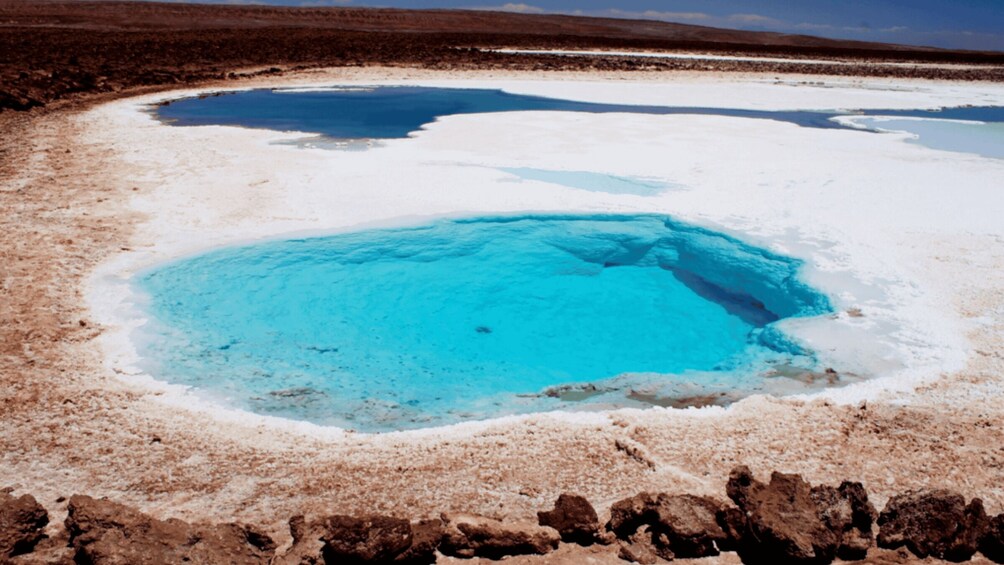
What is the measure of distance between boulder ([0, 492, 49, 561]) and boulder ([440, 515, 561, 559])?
1.37 meters

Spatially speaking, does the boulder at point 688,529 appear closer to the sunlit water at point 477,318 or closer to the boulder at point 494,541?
the boulder at point 494,541

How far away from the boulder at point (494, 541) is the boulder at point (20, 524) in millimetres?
1371

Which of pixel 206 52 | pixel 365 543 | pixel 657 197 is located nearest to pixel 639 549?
pixel 365 543

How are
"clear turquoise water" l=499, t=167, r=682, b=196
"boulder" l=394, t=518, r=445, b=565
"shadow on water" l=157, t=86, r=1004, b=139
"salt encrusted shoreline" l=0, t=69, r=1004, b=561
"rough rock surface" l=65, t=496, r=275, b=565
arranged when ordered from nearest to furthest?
1. "rough rock surface" l=65, t=496, r=275, b=565
2. "boulder" l=394, t=518, r=445, b=565
3. "salt encrusted shoreline" l=0, t=69, r=1004, b=561
4. "clear turquoise water" l=499, t=167, r=682, b=196
5. "shadow on water" l=157, t=86, r=1004, b=139

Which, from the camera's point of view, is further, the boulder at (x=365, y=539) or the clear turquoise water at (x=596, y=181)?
the clear turquoise water at (x=596, y=181)

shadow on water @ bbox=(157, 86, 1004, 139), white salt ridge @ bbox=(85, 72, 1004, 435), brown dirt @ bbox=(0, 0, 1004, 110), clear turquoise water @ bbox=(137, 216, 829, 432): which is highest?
brown dirt @ bbox=(0, 0, 1004, 110)

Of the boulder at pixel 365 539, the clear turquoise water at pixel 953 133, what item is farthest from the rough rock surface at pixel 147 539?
the clear turquoise water at pixel 953 133

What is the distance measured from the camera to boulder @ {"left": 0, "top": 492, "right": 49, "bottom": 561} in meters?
2.34

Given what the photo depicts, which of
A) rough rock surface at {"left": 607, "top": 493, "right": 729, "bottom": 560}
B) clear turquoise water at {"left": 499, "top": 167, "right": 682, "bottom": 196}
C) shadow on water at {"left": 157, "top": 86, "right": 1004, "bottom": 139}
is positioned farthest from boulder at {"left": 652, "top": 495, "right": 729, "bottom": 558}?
shadow on water at {"left": 157, "top": 86, "right": 1004, "bottom": 139}

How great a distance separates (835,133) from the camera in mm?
11648

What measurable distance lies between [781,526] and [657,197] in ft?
15.9

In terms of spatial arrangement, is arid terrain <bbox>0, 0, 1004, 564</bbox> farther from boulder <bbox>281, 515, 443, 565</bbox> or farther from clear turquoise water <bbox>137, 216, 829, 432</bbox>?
clear turquoise water <bbox>137, 216, 829, 432</bbox>

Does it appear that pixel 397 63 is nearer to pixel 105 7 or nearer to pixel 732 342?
pixel 732 342

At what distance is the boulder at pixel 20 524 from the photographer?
2.34m
